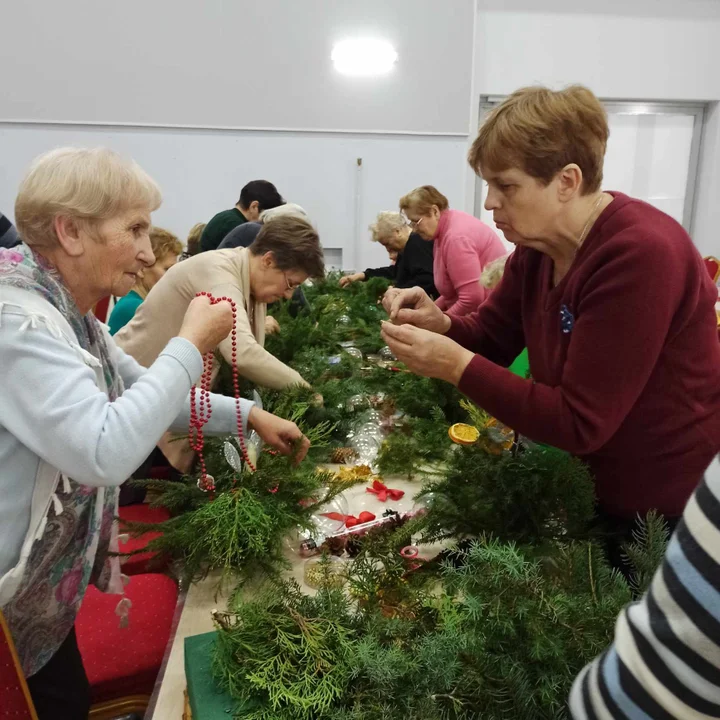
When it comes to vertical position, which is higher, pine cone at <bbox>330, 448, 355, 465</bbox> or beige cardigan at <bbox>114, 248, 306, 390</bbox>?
beige cardigan at <bbox>114, 248, 306, 390</bbox>

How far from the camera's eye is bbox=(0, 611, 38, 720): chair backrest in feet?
3.09

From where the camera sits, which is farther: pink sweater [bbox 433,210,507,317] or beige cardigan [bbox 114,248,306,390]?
pink sweater [bbox 433,210,507,317]

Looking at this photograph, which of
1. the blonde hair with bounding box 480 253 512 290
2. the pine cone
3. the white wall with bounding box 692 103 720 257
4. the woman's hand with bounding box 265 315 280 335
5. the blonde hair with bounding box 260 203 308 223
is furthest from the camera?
the white wall with bounding box 692 103 720 257

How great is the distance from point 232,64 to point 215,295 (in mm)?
4680

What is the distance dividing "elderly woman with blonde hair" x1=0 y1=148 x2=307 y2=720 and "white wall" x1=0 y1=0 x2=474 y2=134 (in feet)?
17.5

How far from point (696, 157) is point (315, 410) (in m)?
7.03

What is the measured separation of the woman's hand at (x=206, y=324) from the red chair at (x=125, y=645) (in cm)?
87

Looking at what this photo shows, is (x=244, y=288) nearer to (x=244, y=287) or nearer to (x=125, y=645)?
(x=244, y=287)

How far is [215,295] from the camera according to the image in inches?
87.4

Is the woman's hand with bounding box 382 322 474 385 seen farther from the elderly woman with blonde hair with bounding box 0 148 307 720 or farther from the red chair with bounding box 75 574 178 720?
the red chair with bounding box 75 574 178 720

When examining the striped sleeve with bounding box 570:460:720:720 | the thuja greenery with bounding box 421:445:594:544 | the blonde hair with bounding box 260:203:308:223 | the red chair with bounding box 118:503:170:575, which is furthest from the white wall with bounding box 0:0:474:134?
the striped sleeve with bounding box 570:460:720:720

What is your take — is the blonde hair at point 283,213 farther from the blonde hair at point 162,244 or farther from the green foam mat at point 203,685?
the green foam mat at point 203,685

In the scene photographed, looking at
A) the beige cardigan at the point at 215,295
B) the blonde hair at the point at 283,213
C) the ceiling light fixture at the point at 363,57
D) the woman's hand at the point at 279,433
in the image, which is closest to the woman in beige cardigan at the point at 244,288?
the beige cardigan at the point at 215,295

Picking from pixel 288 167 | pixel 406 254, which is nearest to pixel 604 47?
pixel 288 167
